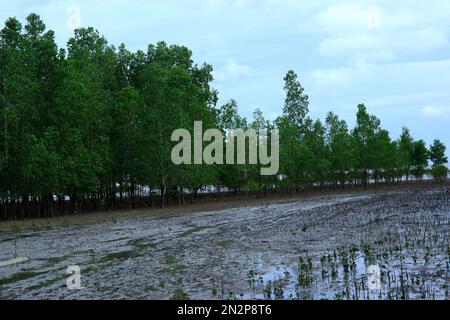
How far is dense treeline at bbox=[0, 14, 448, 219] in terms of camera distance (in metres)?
42.6

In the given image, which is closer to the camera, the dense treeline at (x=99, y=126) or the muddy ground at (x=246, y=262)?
the muddy ground at (x=246, y=262)

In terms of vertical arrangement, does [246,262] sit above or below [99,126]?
below

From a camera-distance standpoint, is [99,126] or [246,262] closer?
[246,262]

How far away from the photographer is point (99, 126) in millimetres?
52750

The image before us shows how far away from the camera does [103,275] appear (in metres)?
15.6

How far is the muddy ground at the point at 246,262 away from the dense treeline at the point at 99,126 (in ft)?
56.2

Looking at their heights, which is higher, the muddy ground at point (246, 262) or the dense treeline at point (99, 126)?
the dense treeline at point (99, 126)

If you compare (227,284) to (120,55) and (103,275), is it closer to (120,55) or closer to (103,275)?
(103,275)

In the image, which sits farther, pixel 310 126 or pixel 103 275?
pixel 310 126

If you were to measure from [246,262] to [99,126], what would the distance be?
39220mm

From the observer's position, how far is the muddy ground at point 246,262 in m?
12.4

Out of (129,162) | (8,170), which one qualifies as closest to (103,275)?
(8,170)

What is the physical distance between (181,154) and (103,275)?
41890 millimetres

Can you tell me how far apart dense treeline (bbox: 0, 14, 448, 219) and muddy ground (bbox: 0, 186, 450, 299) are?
17.1 metres
